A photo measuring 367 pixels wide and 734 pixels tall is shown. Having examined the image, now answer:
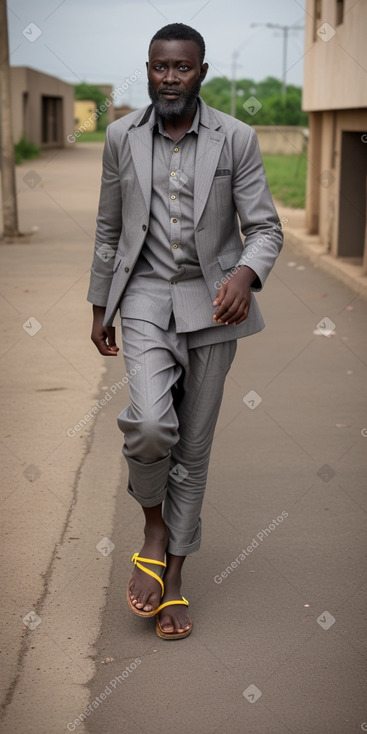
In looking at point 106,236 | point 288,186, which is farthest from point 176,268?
point 288,186

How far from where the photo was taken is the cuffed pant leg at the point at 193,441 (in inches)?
141

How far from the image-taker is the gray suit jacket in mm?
3383

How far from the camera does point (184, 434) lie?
362 cm

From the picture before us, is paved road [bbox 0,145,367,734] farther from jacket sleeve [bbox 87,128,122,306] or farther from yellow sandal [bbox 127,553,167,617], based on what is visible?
jacket sleeve [bbox 87,128,122,306]

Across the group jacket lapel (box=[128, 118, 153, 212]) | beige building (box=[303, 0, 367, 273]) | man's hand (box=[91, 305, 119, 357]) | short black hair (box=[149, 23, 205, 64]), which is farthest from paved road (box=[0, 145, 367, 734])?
beige building (box=[303, 0, 367, 273])

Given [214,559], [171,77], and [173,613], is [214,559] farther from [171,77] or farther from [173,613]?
[171,77]

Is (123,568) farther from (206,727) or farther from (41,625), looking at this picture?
(206,727)

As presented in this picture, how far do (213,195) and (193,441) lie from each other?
875 millimetres

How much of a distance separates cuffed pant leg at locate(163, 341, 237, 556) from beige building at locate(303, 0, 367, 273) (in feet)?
24.8

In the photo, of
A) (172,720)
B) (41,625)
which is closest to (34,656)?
(41,625)

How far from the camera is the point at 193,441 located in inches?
142

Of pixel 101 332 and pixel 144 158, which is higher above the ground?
pixel 144 158

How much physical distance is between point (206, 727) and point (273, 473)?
7.81 feet

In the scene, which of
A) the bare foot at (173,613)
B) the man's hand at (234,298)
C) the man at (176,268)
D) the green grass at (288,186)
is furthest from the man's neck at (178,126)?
the green grass at (288,186)
